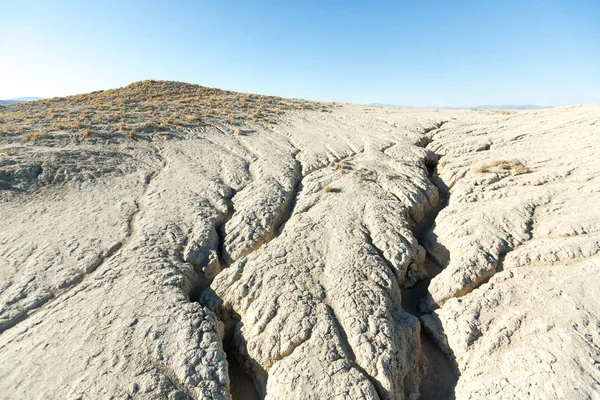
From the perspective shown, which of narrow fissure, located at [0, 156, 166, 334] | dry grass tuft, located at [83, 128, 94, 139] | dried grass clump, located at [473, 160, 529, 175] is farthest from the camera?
dry grass tuft, located at [83, 128, 94, 139]

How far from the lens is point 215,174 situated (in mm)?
15625

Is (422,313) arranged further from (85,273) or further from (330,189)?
(85,273)

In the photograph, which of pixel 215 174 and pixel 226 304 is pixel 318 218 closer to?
pixel 226 304

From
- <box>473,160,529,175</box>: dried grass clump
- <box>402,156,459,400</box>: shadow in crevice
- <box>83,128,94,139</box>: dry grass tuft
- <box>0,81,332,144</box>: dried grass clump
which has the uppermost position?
<box>0,81,332,144</box>: dried grass clump

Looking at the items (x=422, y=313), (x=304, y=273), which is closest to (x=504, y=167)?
(x=422, y=313)

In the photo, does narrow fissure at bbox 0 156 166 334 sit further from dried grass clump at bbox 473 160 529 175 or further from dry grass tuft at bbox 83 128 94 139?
dried grass clump at bbox 473 160 529 175

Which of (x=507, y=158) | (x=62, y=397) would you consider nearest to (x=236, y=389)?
(x=62, y=397)

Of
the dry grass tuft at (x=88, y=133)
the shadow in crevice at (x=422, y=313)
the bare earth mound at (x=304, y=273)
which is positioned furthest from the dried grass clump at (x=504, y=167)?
the dry grass tuft at (x=88, y=133)

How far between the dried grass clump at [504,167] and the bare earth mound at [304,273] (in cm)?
12

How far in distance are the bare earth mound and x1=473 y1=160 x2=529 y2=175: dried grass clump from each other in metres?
0.12

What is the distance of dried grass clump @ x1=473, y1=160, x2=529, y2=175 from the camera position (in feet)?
43.6

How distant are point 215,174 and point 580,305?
14.4 meters

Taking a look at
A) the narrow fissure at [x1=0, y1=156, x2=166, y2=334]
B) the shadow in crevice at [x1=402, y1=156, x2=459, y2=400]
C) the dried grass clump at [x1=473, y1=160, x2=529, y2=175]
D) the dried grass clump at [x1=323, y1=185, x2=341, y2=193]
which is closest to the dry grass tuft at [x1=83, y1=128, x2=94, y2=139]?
the narrow fissure at [x1=0, y1=156, x2=166, y2=334]

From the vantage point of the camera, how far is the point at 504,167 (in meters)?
13.6
